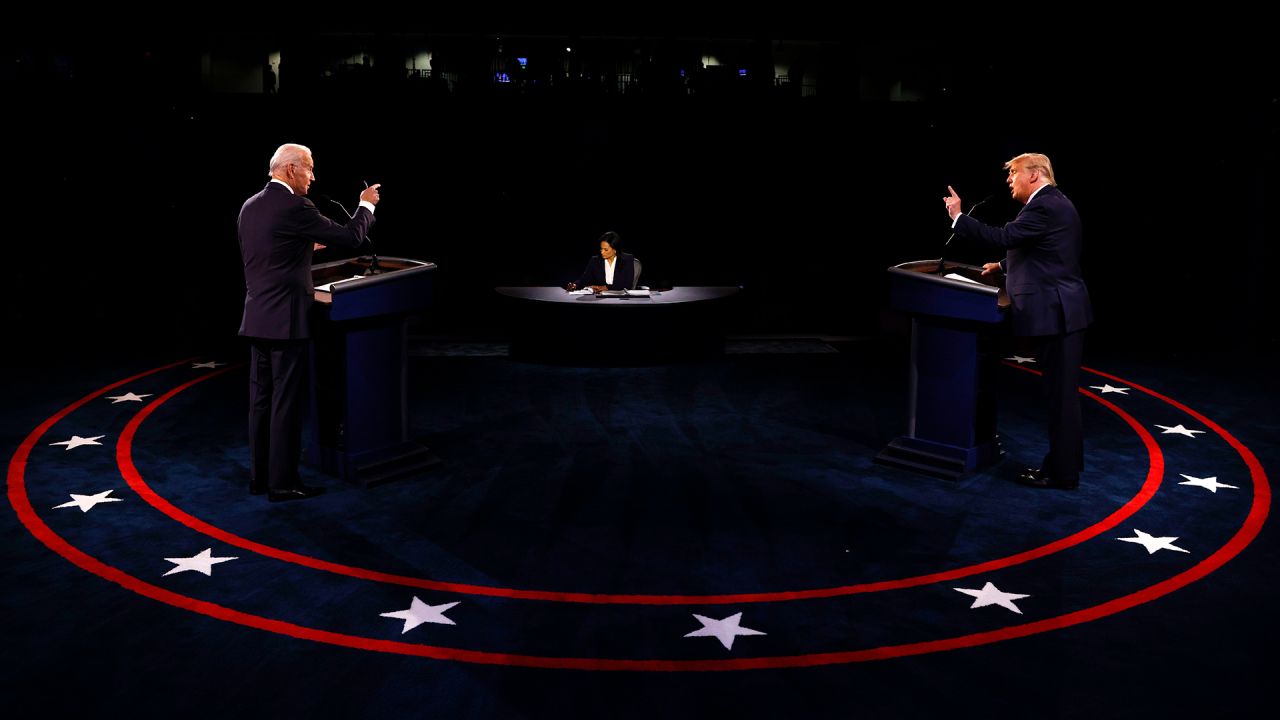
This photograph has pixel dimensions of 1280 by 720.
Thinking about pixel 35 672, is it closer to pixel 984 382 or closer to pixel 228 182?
pixel 984 382

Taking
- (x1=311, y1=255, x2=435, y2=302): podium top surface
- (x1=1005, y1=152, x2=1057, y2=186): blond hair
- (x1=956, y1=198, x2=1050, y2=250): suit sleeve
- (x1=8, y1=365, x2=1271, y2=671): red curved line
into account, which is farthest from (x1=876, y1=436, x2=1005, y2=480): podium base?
(x1=311, y1=255, x2=435, y2=302): podium top surface

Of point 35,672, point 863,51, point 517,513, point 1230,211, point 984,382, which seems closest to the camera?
point 35,672

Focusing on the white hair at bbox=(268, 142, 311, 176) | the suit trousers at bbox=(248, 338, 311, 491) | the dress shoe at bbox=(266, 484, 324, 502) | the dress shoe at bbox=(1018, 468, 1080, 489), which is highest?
the white hair at bbox=(268, 142, 311, 176)

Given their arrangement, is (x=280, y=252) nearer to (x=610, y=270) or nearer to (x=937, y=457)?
(x=937, y=457)

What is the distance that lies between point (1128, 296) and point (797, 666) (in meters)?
9.20

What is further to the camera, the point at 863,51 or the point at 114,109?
the point at 863,51

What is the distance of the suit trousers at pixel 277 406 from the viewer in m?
5.51

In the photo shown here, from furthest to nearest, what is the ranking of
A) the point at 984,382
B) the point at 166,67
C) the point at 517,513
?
the point at 166,67 → the point at 984,382 → the point at 517,513

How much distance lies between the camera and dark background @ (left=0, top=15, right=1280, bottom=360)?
1107cm

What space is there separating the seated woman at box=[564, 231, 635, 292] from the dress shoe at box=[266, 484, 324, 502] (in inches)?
180

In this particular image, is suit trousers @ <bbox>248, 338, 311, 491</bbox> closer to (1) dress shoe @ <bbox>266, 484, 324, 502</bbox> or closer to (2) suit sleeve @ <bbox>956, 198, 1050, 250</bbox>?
(1) dress shoe @ <bbox>266, 484, 324, 502</bbox>

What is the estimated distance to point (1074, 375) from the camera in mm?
5762

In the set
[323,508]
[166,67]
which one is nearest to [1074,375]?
[323,508]

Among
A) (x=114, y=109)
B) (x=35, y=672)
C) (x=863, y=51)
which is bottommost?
(x=35, y=672)
